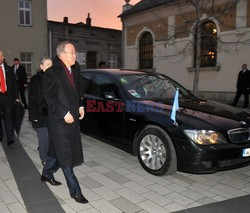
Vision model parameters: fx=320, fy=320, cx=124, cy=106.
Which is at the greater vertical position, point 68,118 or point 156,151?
point 68,118

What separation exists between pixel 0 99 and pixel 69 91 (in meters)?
3.21

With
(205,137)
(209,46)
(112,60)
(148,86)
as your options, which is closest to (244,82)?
(209,46)

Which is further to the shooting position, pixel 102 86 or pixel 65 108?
pixel 102 86

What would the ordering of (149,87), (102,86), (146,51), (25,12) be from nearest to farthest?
(149,87) → (102,86) → (146,51) → (25,12)

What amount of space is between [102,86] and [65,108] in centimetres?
270

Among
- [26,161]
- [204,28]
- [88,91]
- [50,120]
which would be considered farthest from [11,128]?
[204,28]

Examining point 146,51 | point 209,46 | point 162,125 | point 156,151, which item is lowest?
point 156,151

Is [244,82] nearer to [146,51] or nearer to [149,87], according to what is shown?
[149,87]

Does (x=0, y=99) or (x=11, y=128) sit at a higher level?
(x=0, y=99)

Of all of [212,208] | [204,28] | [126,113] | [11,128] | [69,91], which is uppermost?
[204,28]

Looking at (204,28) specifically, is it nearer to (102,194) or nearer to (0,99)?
(0,99)

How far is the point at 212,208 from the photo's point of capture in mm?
3674

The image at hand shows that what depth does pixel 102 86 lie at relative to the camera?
622 cm

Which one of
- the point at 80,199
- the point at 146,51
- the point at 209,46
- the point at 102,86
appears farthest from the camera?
the point at 146,51
